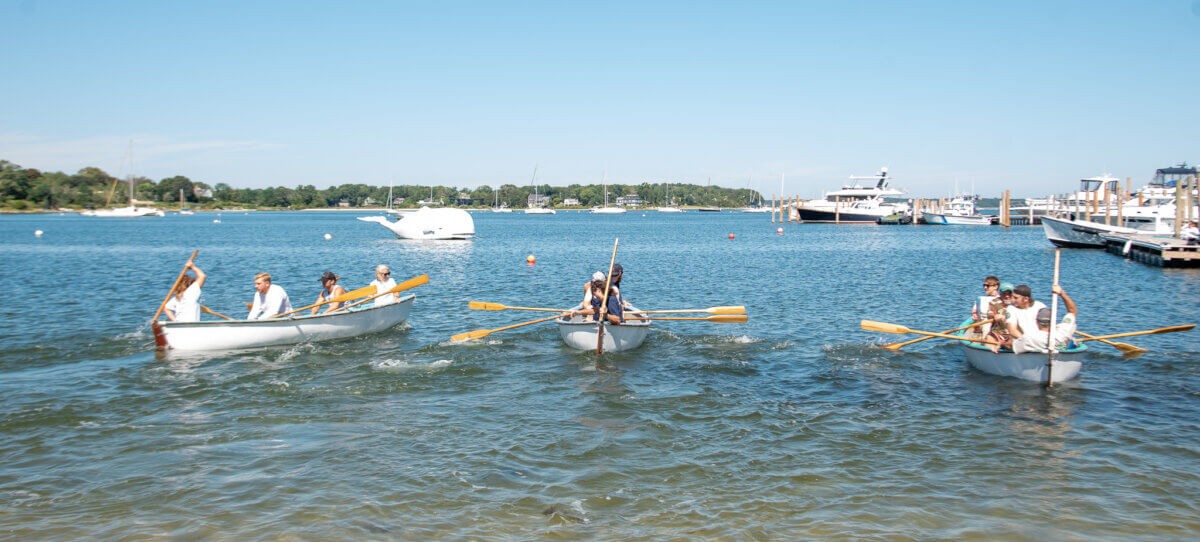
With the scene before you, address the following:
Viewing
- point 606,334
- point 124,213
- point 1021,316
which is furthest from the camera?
point 124,213

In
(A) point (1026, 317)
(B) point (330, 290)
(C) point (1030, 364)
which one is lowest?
(C) point (1030, 364)


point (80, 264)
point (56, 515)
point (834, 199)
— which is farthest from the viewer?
point (834, 199)

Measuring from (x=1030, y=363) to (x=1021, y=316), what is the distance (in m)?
0.85

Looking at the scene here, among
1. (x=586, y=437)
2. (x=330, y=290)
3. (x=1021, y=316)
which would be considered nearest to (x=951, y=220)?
(x=1021, y=316)

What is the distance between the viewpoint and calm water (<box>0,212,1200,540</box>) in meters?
8.92

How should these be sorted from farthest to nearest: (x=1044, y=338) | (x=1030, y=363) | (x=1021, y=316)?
(x=1021, y=316)
(x=1030, y=363)
(x=1044, y=338)

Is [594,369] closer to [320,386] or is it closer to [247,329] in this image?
[320,386]

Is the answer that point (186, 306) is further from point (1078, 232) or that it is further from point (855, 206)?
point (855, 206)

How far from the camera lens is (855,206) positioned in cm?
11412

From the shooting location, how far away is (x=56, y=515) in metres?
8.91

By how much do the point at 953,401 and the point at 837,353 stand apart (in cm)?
444

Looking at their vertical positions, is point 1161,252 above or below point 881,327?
above

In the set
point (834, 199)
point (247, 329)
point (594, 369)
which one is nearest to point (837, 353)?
point (594, 369)

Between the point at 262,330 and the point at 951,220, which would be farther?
the point at 951,220
